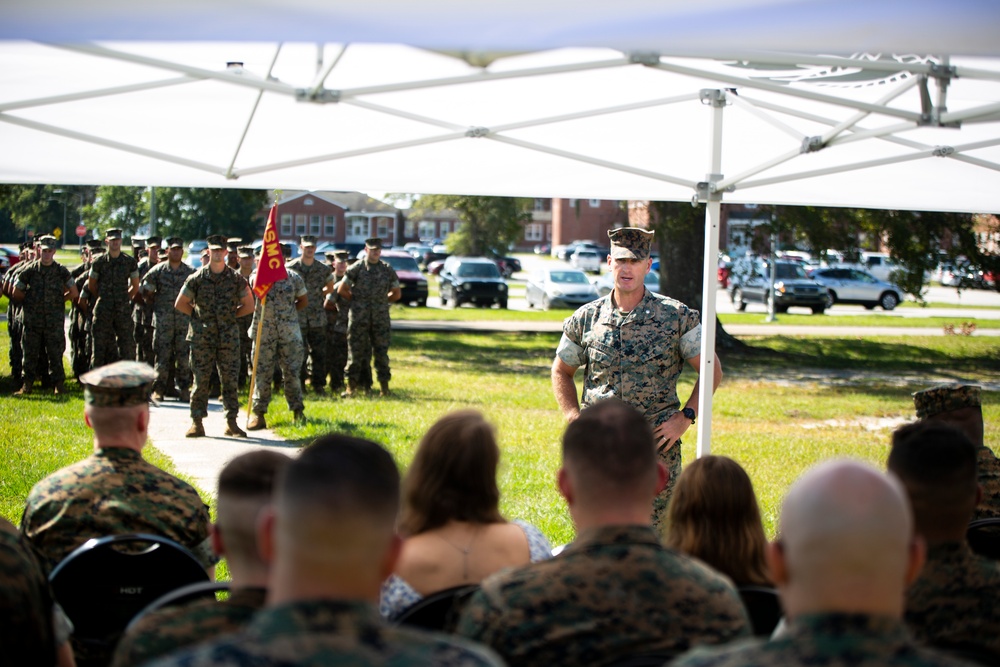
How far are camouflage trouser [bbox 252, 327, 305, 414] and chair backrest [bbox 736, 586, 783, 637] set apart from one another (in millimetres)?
9198

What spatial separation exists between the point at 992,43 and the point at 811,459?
27.1 ft

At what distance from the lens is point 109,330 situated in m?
14.5

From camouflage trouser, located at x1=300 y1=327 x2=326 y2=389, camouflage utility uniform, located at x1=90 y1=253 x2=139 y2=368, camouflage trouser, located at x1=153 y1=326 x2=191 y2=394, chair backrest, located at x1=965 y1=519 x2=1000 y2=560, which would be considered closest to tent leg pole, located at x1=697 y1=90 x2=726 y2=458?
chair backrest, located at x1=965 y1=519 x2=1000 y2=560

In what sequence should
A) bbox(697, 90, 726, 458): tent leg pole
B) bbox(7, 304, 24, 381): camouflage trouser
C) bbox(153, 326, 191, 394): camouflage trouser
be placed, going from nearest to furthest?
1. bbox(697, 90, 726, 458): tent leg pole
2. bbox(153, 326, 191, 394): camouflage trouser
3. bbox(7, 304, 24, 381): camouflage trouser

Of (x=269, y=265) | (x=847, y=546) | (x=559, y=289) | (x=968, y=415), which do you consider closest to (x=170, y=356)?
(x=269, y=265)

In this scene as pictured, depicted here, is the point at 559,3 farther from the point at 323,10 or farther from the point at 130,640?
the point at 130,640

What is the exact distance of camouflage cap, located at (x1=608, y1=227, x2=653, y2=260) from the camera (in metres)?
5.66

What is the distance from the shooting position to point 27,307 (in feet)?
45.2

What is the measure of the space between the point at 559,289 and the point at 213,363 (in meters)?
24.6

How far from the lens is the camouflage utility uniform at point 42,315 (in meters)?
13.7

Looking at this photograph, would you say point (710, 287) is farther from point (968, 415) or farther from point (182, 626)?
point (182, 626)

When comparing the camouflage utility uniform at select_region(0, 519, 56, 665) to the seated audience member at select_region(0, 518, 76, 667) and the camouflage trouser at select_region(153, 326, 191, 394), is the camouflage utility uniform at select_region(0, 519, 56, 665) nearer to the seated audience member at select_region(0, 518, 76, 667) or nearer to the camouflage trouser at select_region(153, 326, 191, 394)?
the seated audience member at select_region(0, 518, 76, 667)

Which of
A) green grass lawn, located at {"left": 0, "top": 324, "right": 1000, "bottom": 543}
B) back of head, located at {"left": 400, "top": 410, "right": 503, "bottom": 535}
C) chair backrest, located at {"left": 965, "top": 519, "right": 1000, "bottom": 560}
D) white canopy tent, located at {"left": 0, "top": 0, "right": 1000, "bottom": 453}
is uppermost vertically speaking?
white canopy tent, located at {"left": 0, "top": 0, "right": 1000, "bottom": 453}

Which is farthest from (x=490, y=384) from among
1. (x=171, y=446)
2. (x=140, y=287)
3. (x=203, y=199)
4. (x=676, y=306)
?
(x=203, y=199)
